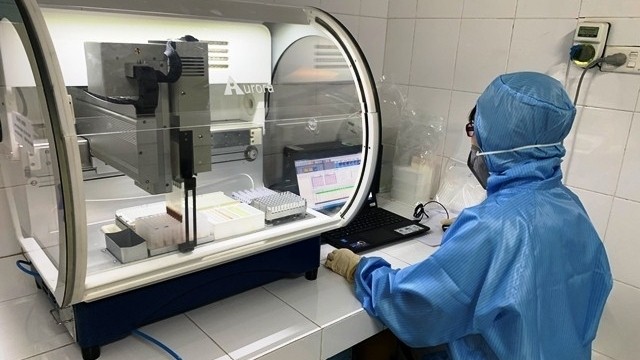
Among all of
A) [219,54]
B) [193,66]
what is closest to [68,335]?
[193,66]

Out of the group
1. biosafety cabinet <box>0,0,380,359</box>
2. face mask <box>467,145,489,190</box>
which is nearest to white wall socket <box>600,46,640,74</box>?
face mask <box>467,145,489,190</box>

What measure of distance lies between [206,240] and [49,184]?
14.3 inches

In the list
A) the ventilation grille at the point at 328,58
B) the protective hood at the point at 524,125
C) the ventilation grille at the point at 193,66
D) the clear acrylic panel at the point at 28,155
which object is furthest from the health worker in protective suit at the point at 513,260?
the clear acrylic panel at the point at 28,155

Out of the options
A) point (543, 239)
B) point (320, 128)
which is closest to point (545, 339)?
point (543, 239)

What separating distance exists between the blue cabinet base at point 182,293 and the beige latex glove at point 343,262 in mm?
72

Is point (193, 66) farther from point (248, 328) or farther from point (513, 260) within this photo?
point (513, 260)

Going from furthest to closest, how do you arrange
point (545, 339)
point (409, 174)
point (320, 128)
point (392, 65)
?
point (392, 65)
point (409, 174)
point (320, 128)
point (545, 339)

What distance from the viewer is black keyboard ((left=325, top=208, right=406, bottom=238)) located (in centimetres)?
164

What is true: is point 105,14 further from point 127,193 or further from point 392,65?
point 392,65

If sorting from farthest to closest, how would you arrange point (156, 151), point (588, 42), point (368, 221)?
1. point (368, 221)
2. point (588, 42)
3. point (156, 151)

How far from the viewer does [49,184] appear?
3.13 ft

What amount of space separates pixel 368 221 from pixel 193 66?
94 centimetres

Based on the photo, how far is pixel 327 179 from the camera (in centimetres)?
160

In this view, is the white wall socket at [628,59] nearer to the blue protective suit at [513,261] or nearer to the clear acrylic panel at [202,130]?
the blue protective suit at [513,261]
